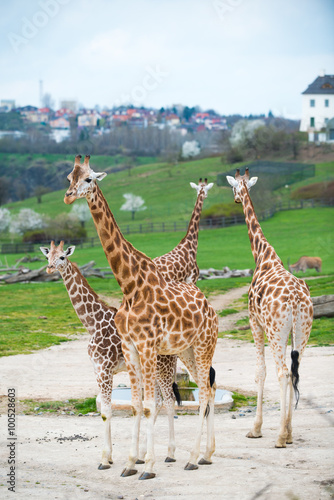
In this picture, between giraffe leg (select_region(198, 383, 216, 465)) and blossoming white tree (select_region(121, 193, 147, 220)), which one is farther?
blossoming white tree (select_region(121, 193, 147, 220))

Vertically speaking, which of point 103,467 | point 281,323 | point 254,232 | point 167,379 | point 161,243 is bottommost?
point 161,243

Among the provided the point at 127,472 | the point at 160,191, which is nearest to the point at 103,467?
the point at 127,472

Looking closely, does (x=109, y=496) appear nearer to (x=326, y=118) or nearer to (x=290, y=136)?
(x=290, y=136)

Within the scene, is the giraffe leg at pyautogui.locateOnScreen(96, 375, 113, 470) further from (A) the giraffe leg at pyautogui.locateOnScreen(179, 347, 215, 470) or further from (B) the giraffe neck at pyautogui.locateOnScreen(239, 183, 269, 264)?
(B) the giraffe neck at pyautogui.locateOnScreen(239, 183, 269, 264)

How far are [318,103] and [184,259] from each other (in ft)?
255

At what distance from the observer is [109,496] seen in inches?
322

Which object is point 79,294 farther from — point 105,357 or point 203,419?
point 203,419

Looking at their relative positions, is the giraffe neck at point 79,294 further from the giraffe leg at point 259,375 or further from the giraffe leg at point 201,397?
the giraffe leg at point 259,375

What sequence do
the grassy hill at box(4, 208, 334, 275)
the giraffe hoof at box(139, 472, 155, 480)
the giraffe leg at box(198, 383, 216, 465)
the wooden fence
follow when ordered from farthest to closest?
the wooden fence, the grassy hill at box(4, 208, 334, 275), the giraffe leg at box(198, 383, 216, 465), the giraffe hoof at box(139, 472, 155, 480)

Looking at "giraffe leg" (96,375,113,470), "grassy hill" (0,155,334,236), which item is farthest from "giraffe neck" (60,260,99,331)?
"grassy hill" (0,155,334,236)

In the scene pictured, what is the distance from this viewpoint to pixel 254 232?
12078 mm

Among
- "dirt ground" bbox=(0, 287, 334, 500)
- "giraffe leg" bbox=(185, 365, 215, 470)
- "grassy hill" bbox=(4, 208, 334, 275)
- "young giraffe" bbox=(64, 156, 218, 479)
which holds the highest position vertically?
"young giraffe" bbox=(64, 156, 218, 479)

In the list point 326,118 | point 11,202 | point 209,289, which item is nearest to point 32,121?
point 11,202

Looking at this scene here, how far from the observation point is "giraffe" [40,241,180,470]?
9.64m
